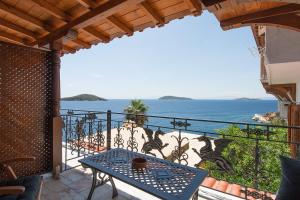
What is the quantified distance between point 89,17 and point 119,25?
1.71 feet

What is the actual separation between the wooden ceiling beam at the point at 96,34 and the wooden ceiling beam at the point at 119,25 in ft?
1.60

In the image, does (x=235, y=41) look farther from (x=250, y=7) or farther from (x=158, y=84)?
(x=158, y=84)

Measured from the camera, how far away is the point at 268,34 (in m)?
4.20

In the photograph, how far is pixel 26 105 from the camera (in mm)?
3217

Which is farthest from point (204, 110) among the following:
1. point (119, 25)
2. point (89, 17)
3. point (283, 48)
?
point (89, 17)

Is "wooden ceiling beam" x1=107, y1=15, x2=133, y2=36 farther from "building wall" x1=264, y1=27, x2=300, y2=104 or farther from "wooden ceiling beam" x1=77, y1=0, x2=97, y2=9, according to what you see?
"building wall" x1=264, y1=27, x2=300, y2=104

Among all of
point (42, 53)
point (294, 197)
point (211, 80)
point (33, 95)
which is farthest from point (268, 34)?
point (211, 80)

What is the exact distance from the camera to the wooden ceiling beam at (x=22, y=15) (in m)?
2.50

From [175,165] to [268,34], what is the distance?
3636 millimetres

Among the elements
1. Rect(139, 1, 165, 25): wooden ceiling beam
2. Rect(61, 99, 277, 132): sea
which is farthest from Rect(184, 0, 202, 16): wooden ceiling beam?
Rect(61, 99, 277, 132): sea

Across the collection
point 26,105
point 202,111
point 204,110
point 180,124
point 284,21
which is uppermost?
point 284,21

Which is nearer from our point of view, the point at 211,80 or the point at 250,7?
the point at 250,7

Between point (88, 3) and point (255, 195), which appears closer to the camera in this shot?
point (88, 3)

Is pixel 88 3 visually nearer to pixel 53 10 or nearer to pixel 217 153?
pixel 53 10
